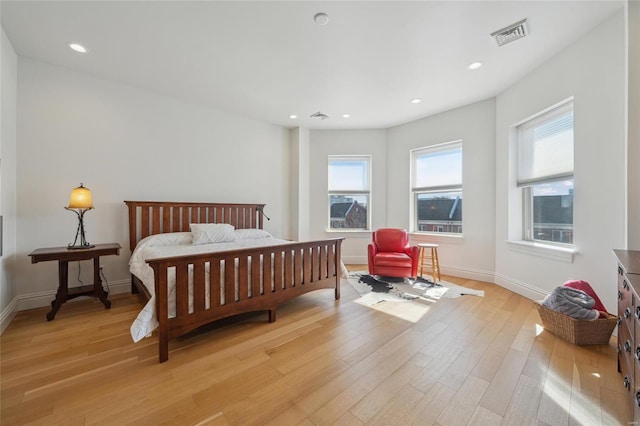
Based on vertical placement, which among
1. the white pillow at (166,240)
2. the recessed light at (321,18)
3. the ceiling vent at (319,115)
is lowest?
the white pillow at (166,240)

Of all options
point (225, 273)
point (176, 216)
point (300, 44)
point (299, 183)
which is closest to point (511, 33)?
point (300, 44)

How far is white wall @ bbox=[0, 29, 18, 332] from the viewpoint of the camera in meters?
2.29

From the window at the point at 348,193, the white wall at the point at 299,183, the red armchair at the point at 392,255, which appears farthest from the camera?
the window at the point at 348,193

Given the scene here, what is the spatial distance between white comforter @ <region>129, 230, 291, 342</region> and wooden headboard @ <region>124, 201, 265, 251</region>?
29cm

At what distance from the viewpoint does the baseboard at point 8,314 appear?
2233 mm

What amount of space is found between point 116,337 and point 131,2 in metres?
2.78

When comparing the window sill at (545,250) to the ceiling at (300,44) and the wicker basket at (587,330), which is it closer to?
the wicker basket at (587,330)

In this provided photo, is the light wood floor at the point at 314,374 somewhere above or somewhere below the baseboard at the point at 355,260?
below

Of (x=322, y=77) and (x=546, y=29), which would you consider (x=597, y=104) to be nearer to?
(x=546, y=29)

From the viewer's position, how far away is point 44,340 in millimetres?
2068

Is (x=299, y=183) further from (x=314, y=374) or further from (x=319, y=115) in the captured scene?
(x=314, y=374)

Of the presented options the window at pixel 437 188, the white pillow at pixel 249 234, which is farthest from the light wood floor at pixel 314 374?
the window at pixel 437 188

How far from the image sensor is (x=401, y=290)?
3322mm

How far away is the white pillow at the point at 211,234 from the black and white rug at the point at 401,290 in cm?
193
